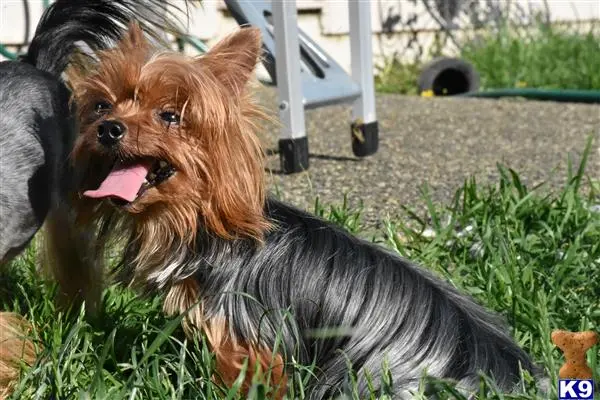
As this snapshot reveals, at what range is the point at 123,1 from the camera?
379 centimetres

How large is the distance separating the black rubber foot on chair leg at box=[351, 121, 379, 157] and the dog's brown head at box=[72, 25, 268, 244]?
318 cm

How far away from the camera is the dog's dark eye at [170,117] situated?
3017 mm

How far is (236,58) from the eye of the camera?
3162 millimetres

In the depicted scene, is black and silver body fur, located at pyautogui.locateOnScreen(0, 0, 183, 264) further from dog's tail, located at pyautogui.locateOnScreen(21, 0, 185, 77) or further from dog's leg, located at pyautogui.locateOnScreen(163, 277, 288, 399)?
dog's leg, located at pyautogui.locateOnScreen(163, 277, 288, 399)

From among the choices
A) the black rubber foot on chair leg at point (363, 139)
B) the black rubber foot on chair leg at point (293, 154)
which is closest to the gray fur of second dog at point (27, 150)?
the black rubber foot on chair leg at point (293, 154)

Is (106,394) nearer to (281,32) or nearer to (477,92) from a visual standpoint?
(281,32)

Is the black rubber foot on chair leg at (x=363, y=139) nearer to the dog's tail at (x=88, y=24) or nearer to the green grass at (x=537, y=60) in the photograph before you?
the dog's tail at (x=88, y=24)

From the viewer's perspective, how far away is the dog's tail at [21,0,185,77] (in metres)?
3.77

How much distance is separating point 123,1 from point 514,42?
749 cm

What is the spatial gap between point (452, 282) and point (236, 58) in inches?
52.3

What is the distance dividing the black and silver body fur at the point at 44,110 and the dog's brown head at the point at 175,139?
39 cm

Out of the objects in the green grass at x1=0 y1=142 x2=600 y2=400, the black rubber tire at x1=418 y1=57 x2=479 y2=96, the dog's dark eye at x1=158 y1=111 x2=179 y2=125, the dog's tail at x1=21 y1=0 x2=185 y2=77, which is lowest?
the green grass at x1=0 y1=142 x2=600 y2=400

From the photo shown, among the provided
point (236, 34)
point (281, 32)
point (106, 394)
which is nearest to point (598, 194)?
point (281, 32)

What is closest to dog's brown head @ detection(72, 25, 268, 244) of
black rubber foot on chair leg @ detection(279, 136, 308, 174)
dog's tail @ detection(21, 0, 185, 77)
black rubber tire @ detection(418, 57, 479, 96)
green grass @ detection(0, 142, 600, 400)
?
green grass @ detection(0, 142, 600, 400)
